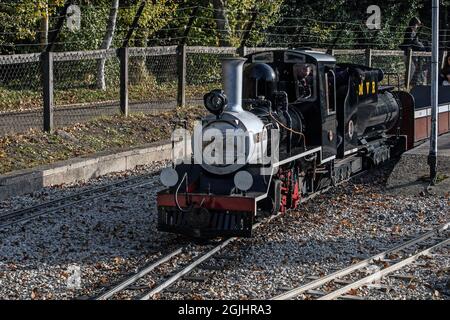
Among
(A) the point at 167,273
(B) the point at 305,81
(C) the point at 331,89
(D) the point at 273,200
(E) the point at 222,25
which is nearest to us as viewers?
(A) the point at 167,273

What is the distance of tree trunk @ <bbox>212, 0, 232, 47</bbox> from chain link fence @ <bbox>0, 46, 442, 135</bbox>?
5.11ft

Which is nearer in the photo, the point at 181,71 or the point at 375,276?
the point at 375,276

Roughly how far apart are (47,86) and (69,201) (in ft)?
12.3

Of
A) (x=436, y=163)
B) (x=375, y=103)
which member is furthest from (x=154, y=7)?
(x=436, y=163)

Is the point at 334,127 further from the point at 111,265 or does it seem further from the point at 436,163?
the point at 111,265

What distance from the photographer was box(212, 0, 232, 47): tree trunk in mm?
24714

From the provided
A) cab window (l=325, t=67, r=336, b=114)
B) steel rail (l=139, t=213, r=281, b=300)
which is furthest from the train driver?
steel rail (l=139, t=213, r=281, b=300)

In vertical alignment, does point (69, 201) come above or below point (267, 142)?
below

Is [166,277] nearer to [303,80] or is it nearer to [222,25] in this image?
[303,80]

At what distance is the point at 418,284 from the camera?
8.26 meters

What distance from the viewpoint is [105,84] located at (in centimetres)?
2223

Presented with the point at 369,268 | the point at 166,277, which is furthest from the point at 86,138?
the point at 369,268
